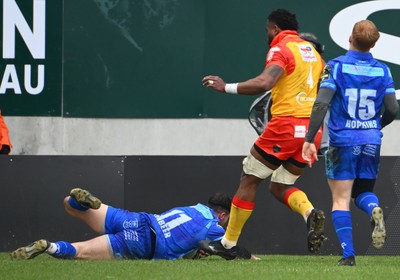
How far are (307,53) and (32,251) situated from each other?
9.50 feet

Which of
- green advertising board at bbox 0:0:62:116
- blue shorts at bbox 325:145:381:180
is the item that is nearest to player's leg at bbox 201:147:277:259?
blue shorts at bbox 325:145:381:180

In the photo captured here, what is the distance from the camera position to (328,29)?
14875mm

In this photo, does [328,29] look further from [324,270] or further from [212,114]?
[324,270]

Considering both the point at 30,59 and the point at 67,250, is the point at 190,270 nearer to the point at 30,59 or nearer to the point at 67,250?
the point at 67,250

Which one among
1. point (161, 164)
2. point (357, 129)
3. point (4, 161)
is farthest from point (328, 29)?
point (357, 129)

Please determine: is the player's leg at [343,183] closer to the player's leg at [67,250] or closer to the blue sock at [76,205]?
the player's leg at [67,250]

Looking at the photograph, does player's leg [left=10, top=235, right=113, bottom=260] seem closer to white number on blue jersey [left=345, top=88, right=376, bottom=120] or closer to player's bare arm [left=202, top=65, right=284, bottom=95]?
player's bare arm [left=202, top=65, right=284, bottom=95]

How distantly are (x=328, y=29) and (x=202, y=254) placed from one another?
189 inches

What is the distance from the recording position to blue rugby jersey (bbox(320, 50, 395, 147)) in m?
9.53

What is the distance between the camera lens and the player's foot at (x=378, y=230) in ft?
29.8

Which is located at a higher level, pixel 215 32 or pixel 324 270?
pixel 215 32

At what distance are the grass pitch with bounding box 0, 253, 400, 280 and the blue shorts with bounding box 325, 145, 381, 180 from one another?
0.72 metres

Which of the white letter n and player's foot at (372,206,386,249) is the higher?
the white letter n

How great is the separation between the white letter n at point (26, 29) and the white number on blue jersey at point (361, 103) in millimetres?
6259
